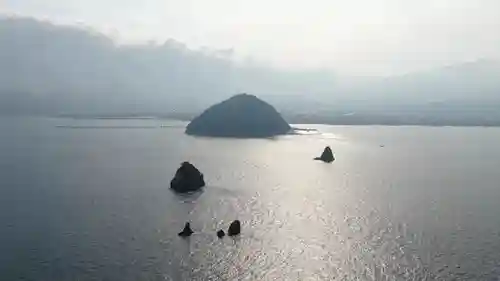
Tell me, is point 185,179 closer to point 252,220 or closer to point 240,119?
point 252,220

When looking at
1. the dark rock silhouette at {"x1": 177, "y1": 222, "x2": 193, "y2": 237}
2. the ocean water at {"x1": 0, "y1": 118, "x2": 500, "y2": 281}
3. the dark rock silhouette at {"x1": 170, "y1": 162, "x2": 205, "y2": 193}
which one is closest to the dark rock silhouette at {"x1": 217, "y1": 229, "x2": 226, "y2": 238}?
the ocean water at {"x1": 0, "y1": 118, "x2": 500, "y2": 281}

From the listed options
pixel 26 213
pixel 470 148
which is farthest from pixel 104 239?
pixel 470 148

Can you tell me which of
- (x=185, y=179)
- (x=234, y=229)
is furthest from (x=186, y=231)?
(x=185, y=179)

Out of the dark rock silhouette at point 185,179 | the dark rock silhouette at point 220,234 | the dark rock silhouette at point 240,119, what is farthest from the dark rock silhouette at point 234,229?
the dark rock silhouette at point 240,119

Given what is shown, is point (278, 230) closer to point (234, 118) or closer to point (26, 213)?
→ point (26, 213)

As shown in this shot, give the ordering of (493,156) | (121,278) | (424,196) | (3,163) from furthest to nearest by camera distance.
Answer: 1. (493,156)
2. (3,163)
3. (424,196)
4. (121,278)
